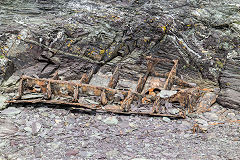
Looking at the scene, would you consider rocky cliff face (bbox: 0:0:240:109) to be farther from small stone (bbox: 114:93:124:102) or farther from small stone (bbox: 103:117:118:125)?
small stone (bbox: 103:117:118:125)

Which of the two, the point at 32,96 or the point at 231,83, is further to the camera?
the point at 231,83

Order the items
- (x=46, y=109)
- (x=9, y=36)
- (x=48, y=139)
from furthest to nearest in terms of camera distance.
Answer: (x=9, y=36) → (x=46, y=109) → (x=48, y=139)

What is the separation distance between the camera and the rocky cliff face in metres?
6.88

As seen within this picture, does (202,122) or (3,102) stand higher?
(202,122)

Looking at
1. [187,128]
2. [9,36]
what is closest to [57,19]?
[9,36]

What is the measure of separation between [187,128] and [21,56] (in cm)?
522

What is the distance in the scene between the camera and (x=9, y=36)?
6.78m

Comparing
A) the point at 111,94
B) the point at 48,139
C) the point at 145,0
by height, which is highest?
the point at 145,0

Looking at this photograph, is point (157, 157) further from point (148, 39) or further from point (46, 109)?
point (148, 39)

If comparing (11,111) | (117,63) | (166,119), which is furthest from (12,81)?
(166,119)

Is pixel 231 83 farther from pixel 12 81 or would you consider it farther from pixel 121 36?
pixel 12 81

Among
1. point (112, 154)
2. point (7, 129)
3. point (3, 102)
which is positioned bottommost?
point (7, 129)

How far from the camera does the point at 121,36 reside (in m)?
7.82

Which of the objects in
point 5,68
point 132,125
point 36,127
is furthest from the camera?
point 5,68
